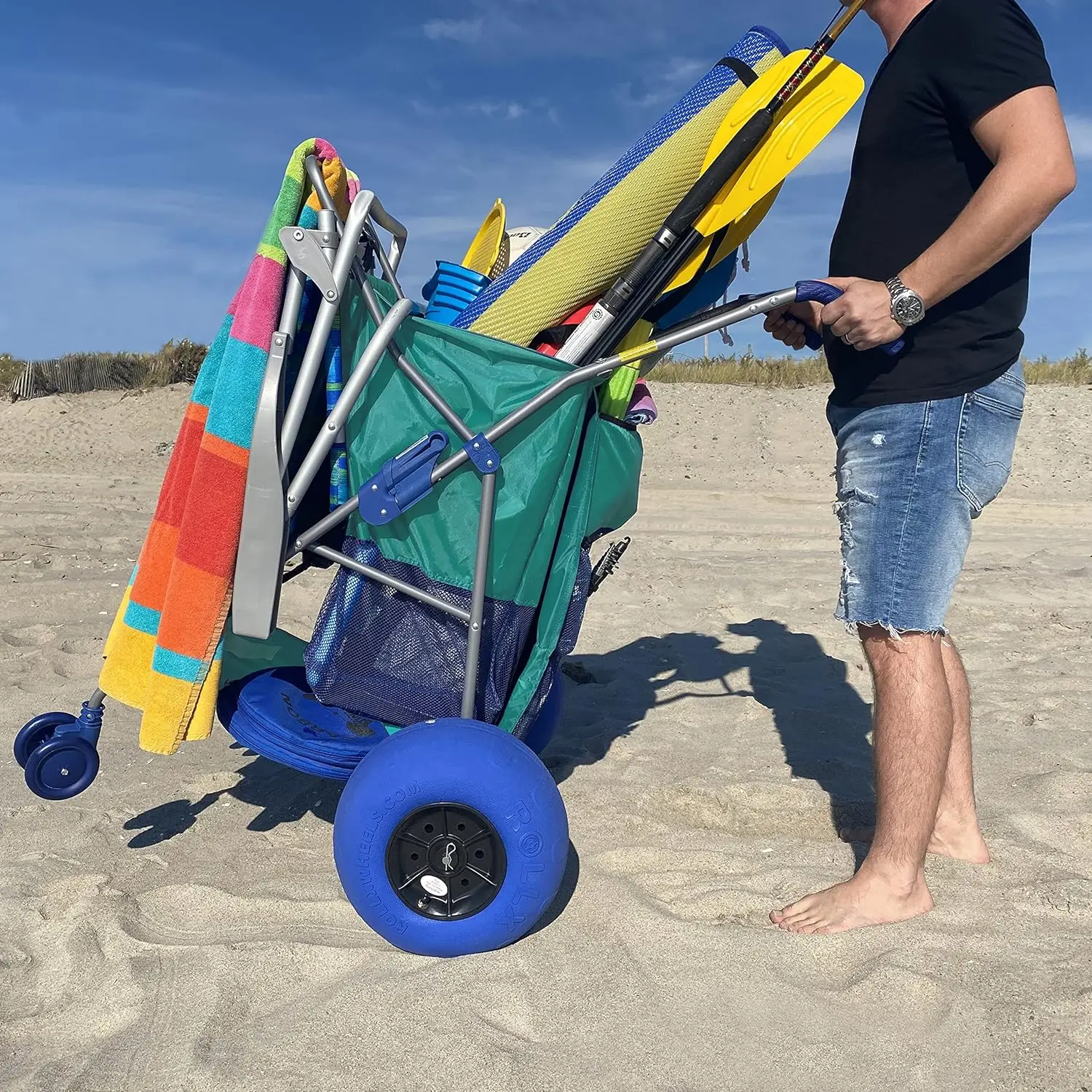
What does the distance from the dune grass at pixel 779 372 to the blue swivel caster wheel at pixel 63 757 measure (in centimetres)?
1380

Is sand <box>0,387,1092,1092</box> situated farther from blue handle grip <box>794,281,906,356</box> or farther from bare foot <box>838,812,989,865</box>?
blue handle grip <box>794,281,906,356</box>

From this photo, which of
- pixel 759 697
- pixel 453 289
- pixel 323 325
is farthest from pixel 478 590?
pixel 759 697

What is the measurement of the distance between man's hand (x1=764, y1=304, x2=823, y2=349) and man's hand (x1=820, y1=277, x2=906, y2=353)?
33 cm

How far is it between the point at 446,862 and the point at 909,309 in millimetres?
1620

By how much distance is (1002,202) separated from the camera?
2.10 meters

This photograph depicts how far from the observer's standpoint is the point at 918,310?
2.25m

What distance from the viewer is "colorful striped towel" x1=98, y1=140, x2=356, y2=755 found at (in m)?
2.37

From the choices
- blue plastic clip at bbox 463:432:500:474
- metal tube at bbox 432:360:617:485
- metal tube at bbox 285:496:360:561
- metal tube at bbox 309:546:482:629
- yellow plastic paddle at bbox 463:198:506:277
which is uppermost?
yellow plastic paddle at bbox 463:198:506:277

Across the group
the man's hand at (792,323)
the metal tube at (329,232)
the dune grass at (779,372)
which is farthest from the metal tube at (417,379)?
the dune grass at (779,372)

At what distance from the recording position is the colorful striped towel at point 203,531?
2371mm

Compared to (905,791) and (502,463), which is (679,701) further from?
(502,463)

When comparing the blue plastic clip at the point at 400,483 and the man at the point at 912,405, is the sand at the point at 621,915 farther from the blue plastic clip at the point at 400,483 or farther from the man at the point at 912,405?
the blue plastic clip at the point at 400,483

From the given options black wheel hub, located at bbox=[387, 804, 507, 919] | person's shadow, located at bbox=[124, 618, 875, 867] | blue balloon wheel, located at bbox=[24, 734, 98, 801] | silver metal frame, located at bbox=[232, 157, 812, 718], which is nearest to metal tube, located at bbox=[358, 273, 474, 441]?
silver metal frame, located at bbox=[232, 157, 812, 718]

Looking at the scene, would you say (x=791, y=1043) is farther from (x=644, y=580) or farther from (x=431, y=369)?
(x=644, y=580)
